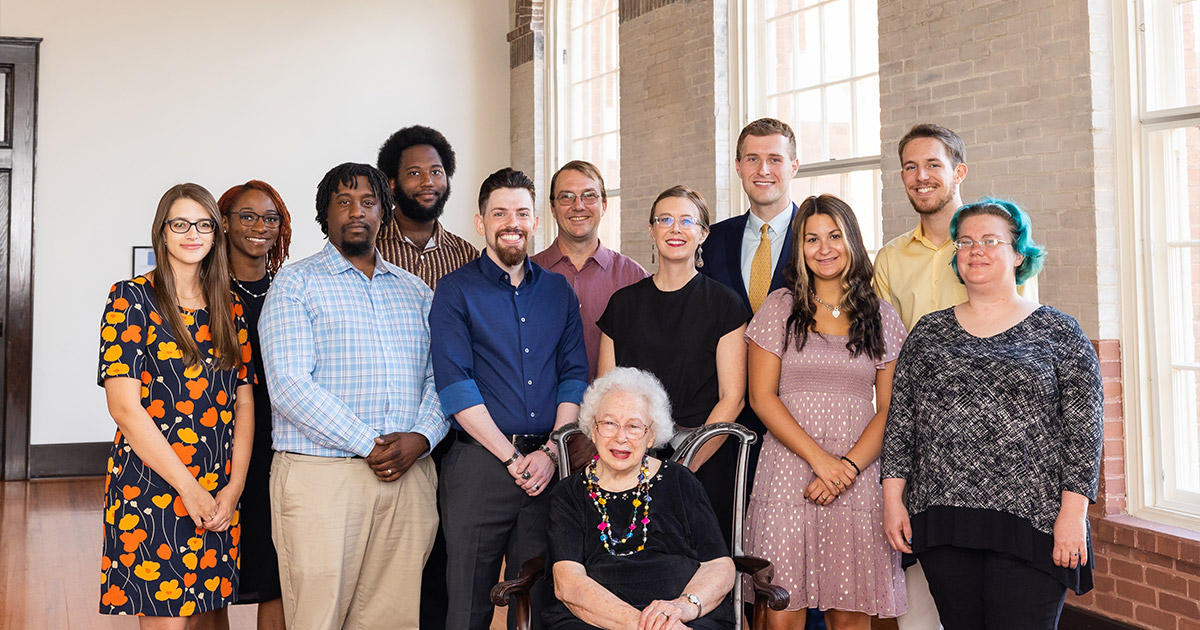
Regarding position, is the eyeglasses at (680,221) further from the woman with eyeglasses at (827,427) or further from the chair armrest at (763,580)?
the chair armrest at (763,580)

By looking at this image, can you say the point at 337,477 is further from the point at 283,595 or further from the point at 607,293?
the point at 607,293

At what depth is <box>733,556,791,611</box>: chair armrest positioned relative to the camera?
2.63 metres

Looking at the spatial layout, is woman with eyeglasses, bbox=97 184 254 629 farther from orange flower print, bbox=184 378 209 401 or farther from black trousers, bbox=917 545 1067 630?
black trousers, bbox=917 545 1067 630

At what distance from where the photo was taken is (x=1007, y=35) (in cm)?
446

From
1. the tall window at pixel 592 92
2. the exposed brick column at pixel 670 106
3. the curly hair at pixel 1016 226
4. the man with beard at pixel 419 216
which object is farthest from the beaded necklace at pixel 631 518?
the tall window at pixel 592 92

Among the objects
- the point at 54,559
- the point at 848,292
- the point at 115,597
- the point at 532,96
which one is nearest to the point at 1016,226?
the point at 848,292

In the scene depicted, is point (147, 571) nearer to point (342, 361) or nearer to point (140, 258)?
point (342, 361)

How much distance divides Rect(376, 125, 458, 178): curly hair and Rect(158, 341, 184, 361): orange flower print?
58.3 inches

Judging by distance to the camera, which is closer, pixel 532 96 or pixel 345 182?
pixel 345 182

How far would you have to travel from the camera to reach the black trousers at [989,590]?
260 cm

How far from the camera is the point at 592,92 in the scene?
340 inches

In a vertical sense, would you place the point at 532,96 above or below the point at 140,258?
above

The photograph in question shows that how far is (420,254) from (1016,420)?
2306mm

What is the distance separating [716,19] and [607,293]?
140 inches
